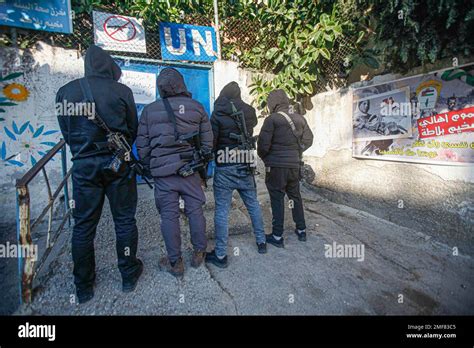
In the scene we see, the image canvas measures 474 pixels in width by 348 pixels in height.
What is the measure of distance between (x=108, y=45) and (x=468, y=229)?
560 cm

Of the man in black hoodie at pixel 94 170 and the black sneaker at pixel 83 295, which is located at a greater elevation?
the man in black hoodie at pixel 94 170

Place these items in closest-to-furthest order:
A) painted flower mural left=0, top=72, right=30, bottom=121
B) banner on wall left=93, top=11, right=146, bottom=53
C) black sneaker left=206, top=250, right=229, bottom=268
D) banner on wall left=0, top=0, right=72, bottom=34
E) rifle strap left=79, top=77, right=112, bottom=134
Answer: rifle strap left=79, top=77, right=112, bottom=134 < black sneaker left=206, top=250, right=229, bottom=268 < banner on wall left=0, top=0, right=72, bottom=34 < painted flower mural left=0, top=72, right=30, bottom=121 < banner on wall left=93, top=11, right=146, bottom=53

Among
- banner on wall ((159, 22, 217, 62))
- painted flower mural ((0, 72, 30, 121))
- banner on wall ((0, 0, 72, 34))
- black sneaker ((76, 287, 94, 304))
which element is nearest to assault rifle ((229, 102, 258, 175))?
black sneaker ((76, 287, 94, 304))

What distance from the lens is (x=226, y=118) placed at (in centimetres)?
242

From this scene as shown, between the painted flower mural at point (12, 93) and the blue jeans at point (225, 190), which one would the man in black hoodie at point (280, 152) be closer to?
the blue jeans at point (225, 190)

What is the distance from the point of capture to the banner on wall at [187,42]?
4.14 metres

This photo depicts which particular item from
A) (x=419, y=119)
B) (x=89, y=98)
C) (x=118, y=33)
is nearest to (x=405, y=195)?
(x=419, y=119)

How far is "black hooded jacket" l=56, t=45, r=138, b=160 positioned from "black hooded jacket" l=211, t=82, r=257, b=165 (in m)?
0.85

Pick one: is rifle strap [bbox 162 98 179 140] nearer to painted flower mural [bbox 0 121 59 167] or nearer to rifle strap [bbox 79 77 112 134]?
rifle strap [bbox 79 77 112 134]

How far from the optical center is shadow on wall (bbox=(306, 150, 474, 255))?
279 centimetres

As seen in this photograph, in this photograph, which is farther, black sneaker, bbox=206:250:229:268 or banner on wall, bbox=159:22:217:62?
banner on wall, bbox=159:22:217:62

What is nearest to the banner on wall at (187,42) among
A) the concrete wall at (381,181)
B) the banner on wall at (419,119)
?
the concrete wall at (381,181)

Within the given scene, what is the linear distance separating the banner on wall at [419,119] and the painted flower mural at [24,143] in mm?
4881
